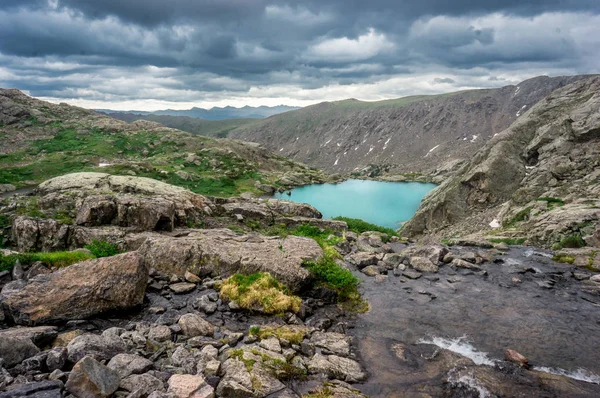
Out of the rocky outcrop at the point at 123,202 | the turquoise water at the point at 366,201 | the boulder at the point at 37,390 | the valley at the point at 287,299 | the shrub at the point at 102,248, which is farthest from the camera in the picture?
the turquoise water at the point at 366,201

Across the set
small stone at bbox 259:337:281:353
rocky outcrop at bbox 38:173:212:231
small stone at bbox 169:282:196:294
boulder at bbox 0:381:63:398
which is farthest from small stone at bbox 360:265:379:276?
boulder at bbox 0:381:63:398

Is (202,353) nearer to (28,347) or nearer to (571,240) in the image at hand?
(28,347)

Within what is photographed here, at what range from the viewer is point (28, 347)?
40.2 feet

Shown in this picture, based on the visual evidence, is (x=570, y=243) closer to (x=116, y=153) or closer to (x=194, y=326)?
(x=194, y=326)

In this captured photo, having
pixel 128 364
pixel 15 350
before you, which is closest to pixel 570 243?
pixel 128 364

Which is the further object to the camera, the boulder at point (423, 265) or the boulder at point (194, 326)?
the boulder at point (423, 265)

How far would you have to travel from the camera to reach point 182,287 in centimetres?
2047

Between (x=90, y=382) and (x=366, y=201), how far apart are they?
97733 mm

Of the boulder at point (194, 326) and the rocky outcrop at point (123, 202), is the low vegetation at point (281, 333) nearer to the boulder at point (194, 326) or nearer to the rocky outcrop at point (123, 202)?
the boulder at point (194, 326)

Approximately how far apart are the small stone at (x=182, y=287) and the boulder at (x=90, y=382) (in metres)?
9.45

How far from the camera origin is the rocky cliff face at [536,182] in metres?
35.8

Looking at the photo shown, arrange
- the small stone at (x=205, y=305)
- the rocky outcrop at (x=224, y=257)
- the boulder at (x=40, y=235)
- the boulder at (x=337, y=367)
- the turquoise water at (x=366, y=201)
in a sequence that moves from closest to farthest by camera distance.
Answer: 1. the boulder at (x=337, y=367)
2. the small stone at (x=205, y=305)
3. the rocky outcrop at (x=224, y=257)
4. the boulder at (x=40, y=235)
5. the turquoise water at (x=366, y=201)

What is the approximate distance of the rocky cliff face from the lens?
117 ft

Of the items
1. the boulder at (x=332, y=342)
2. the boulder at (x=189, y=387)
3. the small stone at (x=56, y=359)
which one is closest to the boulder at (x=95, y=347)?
the small stone at (x=56, y=359)
